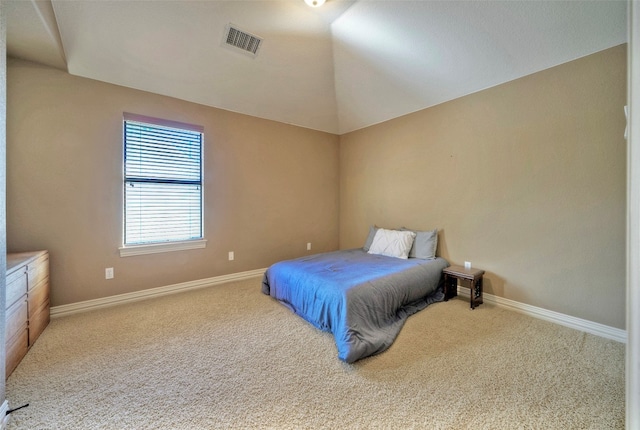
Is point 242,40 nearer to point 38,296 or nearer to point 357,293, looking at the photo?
point 357,293

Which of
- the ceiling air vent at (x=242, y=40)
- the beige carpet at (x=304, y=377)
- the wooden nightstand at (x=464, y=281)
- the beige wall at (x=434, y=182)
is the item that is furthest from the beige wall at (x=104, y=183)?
the wooden nightstand at (x=464, y=281)

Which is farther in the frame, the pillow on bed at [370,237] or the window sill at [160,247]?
the pillow on bed at [370,237]

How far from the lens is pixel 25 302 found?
6.39ft

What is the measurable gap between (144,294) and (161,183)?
1.33 metres

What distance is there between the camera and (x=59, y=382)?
1.64 metres

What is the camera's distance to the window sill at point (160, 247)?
9.55ft

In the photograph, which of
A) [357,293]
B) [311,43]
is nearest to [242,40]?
[311,43]

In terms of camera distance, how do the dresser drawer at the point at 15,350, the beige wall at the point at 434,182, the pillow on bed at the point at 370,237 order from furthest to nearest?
the pillow on bed at the point at 370,237
the beige wall at the point at 434,182
the dresser drawer at the point at 15,350

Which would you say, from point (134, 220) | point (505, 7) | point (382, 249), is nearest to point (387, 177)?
point (382, 249)

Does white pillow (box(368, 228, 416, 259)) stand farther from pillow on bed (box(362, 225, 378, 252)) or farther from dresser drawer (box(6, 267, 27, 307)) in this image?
dresser drawer (box(6, 267, 27, 307))

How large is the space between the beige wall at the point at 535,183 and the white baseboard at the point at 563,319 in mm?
50

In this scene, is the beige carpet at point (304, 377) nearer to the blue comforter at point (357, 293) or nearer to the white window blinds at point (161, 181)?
the blue comforter at point (357, 293)

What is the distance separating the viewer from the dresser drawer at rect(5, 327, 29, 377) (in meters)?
1.66

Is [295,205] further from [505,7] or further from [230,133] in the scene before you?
[505,7]
